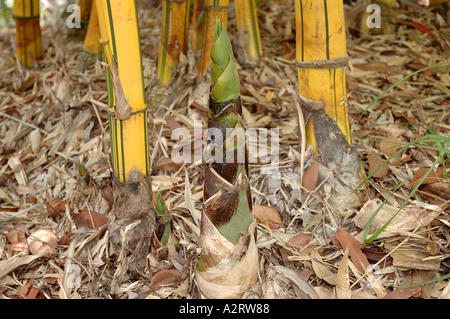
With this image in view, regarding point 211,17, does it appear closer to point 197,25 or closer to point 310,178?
point 197,25

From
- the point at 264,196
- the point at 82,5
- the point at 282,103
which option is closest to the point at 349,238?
the point at 264,196

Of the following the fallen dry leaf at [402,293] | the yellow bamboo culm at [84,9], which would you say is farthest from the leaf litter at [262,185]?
the yellow bamboo culm at [84,9]

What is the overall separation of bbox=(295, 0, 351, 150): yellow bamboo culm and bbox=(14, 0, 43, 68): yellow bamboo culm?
113 cm

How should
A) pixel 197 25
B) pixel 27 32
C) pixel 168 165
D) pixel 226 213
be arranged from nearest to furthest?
pixel 226 213
pixel 168 165
pixel 197 25
pixel 27 32

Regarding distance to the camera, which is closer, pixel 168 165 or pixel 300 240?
pixel 300 240

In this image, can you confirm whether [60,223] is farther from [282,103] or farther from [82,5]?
[82,5]

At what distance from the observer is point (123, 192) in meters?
0.99

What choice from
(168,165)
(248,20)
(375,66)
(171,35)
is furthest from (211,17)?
(375,66)

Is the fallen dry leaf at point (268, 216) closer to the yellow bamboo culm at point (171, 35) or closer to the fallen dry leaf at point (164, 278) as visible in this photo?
the fallen dry leaf at point (164, 278)

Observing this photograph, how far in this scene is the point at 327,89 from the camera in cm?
106

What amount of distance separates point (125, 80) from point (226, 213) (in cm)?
31

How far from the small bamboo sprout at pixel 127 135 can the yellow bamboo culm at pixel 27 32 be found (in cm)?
102

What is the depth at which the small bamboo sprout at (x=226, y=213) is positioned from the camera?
834 millimetres

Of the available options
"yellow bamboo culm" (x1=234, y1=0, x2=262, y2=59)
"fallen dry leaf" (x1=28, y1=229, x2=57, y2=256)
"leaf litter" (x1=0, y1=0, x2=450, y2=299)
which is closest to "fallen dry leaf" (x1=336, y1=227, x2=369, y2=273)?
"leaf litter" (x1=0, y1=0, x2=450, y2=299)
